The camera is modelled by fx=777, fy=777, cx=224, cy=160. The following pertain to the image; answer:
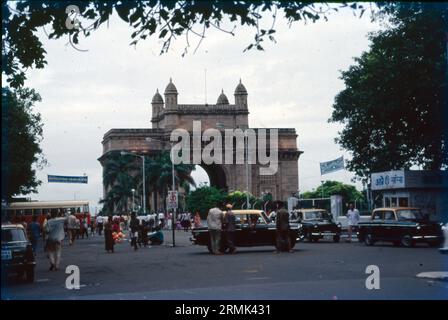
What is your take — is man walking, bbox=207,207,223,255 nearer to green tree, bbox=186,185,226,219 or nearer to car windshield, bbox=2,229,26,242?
car windshield, bbox=2,229,26,242

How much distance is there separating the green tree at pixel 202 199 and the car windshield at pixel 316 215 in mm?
43082

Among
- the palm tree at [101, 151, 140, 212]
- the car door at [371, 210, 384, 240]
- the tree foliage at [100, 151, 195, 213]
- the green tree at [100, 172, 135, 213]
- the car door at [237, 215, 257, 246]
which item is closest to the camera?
the car door at [237, 215, 257, 246]

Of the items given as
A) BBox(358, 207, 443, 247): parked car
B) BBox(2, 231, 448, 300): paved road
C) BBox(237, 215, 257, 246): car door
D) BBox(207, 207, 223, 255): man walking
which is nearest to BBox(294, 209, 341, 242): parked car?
BBox(358, 207, 443, 247): parked car

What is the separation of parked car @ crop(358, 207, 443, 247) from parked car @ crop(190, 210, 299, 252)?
12.6 ft

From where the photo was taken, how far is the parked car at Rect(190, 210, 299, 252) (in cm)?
2573

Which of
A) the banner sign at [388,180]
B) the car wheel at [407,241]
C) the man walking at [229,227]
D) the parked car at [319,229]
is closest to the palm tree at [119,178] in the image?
the banner sign at [388,180]

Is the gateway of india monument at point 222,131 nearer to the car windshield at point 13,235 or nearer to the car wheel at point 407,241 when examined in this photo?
the car wheel at point 407,241

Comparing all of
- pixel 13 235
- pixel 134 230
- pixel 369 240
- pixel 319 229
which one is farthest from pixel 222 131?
pixel 13 235

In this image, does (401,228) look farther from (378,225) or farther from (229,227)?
(229,227)

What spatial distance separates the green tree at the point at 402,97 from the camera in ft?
107

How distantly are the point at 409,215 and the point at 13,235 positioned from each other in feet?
49.9

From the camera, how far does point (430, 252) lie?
23766 mm
